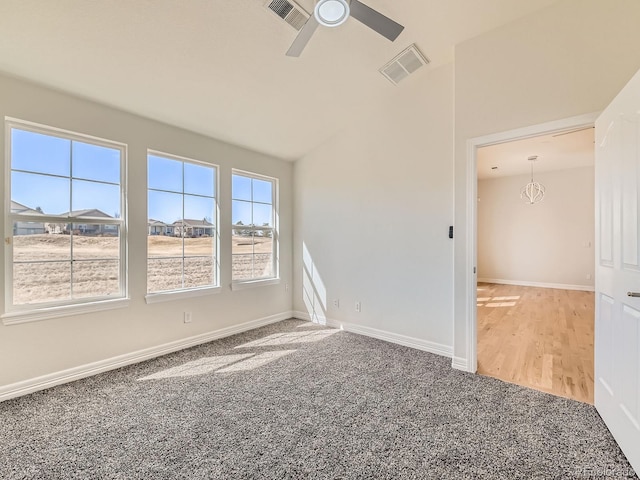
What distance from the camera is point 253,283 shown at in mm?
4188

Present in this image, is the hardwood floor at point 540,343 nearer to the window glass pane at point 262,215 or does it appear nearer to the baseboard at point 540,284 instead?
the baseboard at point 540,284

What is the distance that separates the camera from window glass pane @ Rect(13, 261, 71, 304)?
8.04ft

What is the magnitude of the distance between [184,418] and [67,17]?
2817 millimetres

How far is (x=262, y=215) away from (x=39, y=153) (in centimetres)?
246

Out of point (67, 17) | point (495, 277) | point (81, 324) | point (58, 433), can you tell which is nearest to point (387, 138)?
point (67, 17)

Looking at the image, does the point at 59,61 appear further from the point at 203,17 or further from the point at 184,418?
the point at 184,418

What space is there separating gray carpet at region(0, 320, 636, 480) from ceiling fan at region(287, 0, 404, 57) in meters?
2.59

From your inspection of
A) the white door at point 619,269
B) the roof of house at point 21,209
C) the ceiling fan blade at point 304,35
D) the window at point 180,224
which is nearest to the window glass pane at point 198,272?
the window at point 180,224

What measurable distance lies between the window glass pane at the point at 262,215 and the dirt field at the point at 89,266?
0.80m

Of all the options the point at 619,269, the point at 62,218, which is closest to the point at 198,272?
the point at 62,218

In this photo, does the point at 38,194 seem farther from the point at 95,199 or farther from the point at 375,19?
the point at 375,19

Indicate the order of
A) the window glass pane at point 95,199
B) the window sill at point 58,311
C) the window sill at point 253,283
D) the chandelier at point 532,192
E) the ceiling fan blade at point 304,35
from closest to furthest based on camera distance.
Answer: the ceiling fan blade at point 304,35 < the window sill at point 58,311 < the window glass pane at point 95,199 < the window sill at point 253,283 < the chandelier at point 532,192

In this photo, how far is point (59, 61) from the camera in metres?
2.29

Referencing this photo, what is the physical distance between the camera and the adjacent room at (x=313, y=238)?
182 centimetres
